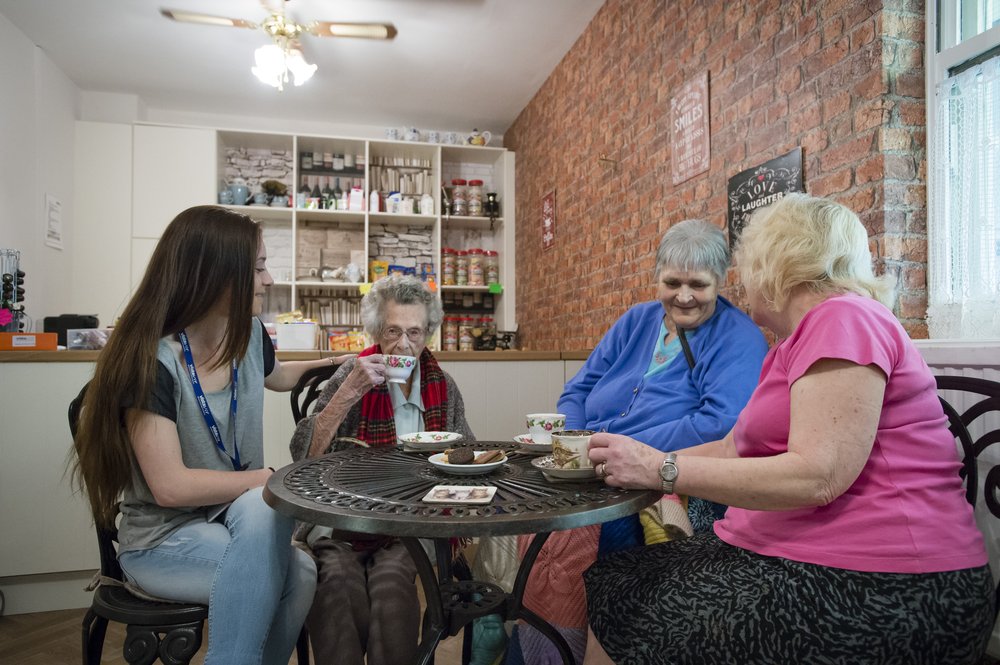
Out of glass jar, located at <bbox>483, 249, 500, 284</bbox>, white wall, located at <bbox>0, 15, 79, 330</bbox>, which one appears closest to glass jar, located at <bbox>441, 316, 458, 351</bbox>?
glass jar, located at <bbox>483, 249, 500, 284</bbox>

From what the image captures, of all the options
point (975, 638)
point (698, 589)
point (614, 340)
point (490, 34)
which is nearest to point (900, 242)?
point (614, 340)

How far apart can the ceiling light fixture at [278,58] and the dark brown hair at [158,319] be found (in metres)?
2.58

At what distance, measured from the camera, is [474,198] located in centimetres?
553

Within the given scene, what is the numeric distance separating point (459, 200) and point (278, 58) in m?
2.23

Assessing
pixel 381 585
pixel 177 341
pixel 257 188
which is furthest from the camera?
pixel 257 188

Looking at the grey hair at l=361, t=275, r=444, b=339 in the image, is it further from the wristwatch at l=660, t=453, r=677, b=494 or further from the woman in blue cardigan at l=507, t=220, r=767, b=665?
the wristwatch at l=660, t=453, r=677, b=494

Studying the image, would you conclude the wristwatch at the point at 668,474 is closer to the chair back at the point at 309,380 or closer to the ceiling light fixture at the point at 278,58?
the chair back at the point at 309,380

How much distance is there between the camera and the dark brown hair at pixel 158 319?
1.17 meters

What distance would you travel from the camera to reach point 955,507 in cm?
103

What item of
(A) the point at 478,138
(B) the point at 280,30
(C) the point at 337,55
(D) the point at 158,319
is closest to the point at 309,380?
(D) the point at 158,319

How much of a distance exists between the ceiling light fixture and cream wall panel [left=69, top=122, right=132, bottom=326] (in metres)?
1.95

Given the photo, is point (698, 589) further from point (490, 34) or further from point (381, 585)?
point (490, 34)

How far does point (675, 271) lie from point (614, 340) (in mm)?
362

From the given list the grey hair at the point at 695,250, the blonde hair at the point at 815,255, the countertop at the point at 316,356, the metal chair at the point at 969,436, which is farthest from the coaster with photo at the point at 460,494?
the countertop at the point at 316,356
